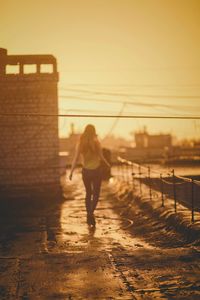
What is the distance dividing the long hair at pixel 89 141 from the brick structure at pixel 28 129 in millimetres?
4078

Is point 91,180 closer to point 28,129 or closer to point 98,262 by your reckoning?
point 98,262

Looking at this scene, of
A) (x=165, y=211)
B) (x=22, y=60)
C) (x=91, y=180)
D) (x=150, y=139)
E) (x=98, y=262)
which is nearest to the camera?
(x=98, y=262)

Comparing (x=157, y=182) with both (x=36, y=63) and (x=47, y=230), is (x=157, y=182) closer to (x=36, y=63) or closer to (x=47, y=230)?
(x=36, y=63)

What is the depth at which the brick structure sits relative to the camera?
444 inches

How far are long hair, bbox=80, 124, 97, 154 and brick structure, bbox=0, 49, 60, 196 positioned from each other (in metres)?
4.08

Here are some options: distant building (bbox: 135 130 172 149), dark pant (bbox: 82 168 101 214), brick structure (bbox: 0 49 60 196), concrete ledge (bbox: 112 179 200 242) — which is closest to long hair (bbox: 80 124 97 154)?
dark pant (bbox: 82 168 101 214)

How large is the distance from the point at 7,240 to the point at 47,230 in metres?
0.98

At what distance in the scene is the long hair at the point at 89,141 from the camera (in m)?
7.36

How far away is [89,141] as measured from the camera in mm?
7375

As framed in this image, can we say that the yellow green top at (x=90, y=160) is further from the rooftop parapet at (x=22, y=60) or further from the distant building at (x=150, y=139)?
the distant building at (x=150, y=139)

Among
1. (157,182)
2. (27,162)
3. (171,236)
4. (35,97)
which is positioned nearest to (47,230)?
(171,236)

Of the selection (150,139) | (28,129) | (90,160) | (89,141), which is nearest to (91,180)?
(90,160)

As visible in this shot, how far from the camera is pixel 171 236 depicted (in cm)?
607

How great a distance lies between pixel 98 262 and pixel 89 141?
10.7ft
